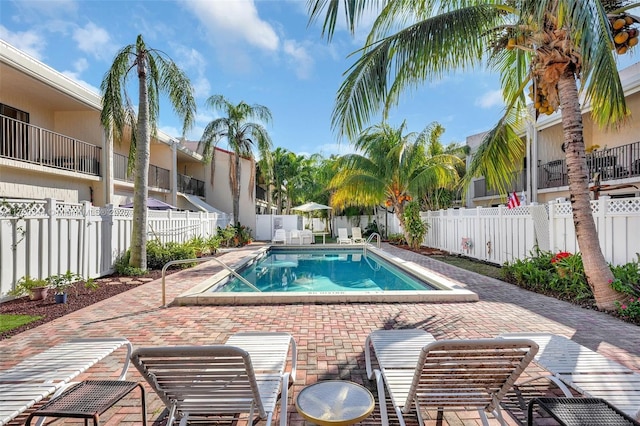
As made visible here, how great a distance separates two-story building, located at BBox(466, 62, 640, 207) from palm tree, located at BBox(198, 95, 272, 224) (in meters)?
14.2

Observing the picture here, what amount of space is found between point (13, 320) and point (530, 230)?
40.7 ft

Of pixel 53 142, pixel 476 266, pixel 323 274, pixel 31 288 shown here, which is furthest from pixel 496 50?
pixel 53 142

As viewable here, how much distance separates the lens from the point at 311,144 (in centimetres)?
3597

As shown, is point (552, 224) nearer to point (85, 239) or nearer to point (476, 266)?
point (476, 266)

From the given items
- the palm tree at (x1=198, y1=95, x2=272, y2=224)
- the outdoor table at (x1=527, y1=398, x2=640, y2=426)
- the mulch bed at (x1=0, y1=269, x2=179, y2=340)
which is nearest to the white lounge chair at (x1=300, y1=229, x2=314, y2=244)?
the palm tree at (x1=198, y1=95, x2=272, y2=224)

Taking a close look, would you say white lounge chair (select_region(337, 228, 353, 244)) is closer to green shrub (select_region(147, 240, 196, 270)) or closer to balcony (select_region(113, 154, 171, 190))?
green shrub (select_region(147, 240, 196, 270))

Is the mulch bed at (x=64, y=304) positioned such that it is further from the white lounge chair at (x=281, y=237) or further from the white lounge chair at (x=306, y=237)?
the white lounge chair at (x=306, y=237)

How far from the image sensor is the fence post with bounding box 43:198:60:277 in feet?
24.6

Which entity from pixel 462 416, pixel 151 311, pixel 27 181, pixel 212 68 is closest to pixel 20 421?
pixel 151 311

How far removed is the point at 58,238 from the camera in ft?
25.4

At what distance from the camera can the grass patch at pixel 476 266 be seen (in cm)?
988

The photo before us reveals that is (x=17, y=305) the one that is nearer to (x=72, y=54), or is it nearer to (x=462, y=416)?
(x=462, y=416)

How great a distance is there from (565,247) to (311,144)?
29.7 meters

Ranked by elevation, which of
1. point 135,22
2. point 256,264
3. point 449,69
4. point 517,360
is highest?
point 135,22
